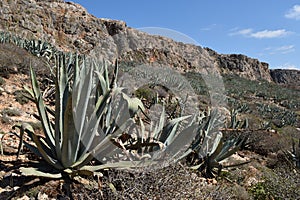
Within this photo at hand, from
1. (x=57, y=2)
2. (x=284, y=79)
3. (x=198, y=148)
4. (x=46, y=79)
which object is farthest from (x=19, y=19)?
(x=284, y=79)

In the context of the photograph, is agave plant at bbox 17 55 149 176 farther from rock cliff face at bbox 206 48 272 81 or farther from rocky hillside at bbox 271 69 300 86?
rocky hillside at bbox 271 69 300 86

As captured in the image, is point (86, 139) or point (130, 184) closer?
point (130, 184)

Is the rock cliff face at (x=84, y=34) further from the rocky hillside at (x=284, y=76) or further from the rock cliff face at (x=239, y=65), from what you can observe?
the rocky hillside at (x=284, y=76)

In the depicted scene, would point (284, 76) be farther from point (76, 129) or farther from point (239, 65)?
point (76, 129)

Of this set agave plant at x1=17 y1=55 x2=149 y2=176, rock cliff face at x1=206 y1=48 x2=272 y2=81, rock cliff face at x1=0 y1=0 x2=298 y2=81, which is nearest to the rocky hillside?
rock cliff face at x1=206 y1=48 x2=272 y2=81

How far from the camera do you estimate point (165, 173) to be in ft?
9.52

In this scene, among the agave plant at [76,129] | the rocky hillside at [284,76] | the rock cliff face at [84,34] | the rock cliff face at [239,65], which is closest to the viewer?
the agave plant at [76,129]

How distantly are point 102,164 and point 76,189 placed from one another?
1.60 feet

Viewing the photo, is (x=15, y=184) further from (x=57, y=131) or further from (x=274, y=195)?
(x=274, y=195)

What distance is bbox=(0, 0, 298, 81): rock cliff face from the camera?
32969 millimetres

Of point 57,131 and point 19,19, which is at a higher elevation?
point 19,19

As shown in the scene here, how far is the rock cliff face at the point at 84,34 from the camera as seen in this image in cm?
3297

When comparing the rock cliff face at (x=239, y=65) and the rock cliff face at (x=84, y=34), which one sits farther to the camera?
the rock cliff face at (x=239, y=65)

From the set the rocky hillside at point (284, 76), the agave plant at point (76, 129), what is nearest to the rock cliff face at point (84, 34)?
the agave plant at point (76, 129)
